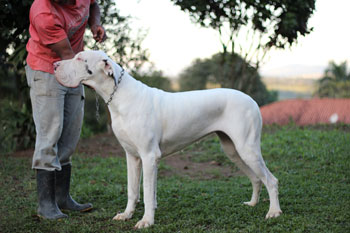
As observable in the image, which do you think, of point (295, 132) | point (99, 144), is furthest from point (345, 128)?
point (99, 144)

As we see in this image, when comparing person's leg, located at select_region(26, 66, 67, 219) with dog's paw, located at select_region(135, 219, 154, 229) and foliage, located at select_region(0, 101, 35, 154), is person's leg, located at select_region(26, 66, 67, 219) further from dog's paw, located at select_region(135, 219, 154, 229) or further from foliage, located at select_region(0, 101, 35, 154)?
foliage, located at select_region(0, 101, 35, 154)

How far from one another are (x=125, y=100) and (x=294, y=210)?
2.01m

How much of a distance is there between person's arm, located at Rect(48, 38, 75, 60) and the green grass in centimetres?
156

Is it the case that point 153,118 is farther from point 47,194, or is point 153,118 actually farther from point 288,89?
point 288,89

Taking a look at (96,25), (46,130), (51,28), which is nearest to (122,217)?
(46,130)

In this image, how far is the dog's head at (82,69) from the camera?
3479 mm

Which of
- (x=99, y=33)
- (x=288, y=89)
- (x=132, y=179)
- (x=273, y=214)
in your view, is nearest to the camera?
(x=273, y=214)

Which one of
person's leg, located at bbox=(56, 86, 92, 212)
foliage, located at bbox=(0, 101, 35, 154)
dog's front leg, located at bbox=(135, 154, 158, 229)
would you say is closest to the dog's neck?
dog's front leg, located at bbox=(135, 154, 158, 229)

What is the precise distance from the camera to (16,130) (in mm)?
7961

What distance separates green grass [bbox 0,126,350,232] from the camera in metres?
3.56

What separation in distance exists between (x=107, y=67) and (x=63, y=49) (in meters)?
0.50

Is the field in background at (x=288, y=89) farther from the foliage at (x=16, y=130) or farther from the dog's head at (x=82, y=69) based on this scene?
the dog's head at (x=82, y=69)

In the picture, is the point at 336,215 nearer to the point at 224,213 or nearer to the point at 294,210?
the point at 294,210

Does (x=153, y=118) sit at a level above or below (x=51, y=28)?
below
